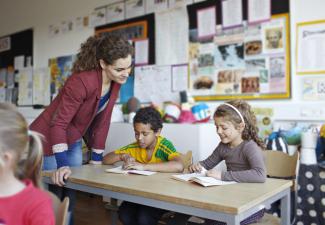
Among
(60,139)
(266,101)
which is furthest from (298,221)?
(60,139)

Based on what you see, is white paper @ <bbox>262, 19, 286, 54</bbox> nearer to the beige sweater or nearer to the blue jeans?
the beige sweater

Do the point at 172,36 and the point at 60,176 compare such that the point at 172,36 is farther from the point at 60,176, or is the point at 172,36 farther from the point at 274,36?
the point at 60,176

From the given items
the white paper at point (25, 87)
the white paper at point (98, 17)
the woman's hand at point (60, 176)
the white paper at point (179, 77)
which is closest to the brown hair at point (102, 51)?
the woman's hand at point (60, 176)

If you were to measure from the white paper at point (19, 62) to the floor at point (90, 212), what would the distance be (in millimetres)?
2004

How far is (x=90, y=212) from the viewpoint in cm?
307

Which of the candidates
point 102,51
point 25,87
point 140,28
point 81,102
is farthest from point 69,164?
point 25,87

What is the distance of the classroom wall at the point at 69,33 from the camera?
94.3 inches

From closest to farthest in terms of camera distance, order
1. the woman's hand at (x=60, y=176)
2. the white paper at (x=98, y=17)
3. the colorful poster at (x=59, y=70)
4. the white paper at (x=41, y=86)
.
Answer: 1. the woman's hand at (x=60, y=176)
2. the white paper at (x=98, y=17)
3. the colorful poster at (x=59, y=70)
4. the white paper at (x=41, y=86)

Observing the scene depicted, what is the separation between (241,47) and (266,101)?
0.44 metres

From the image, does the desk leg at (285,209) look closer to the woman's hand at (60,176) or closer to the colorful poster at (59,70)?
the woman's hand at (60,176)

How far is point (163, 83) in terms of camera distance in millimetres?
3178

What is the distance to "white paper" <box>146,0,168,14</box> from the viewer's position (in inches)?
124

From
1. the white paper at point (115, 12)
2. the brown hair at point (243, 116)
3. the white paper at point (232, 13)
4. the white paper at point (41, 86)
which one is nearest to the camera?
the brown hair at point (243, 116)

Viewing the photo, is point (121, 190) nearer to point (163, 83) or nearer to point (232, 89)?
point (232, 89)
